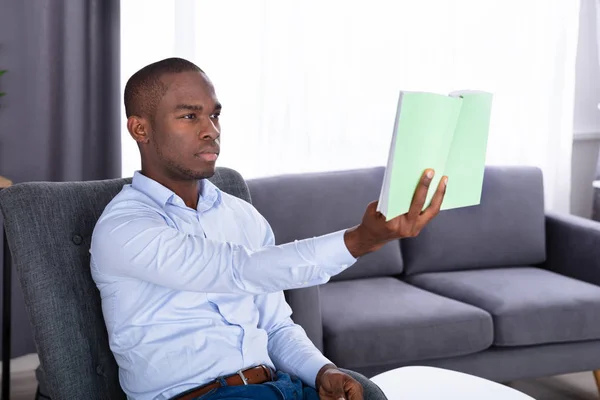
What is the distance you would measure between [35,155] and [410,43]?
160 centimetres

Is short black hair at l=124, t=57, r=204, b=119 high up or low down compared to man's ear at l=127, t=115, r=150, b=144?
Result: up

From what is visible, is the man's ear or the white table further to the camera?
the white table

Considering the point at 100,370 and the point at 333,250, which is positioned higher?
the point at 333,250

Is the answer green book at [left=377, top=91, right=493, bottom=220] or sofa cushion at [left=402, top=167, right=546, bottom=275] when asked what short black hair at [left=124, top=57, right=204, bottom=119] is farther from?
sofa cushion at [left=402, top=167, right=546, bottom=275]

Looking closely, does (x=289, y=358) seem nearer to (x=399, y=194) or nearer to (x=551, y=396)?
(x=399, y=194)

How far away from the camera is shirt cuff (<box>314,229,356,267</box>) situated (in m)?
1.39

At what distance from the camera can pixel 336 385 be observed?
1556 millimetres

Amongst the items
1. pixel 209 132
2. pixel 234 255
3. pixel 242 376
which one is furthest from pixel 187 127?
pixel 242 376

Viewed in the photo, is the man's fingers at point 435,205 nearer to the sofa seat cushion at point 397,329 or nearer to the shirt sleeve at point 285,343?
the shirt sleeve at point 285,343

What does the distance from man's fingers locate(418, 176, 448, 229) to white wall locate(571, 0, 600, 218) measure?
2.98 metres

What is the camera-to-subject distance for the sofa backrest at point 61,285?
62.5 inches

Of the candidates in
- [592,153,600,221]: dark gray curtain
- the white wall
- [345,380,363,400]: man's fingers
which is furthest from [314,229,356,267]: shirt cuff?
the white wall

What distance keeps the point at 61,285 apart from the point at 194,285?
1.09 feet

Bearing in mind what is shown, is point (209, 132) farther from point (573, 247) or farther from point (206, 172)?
point (573, 247)
